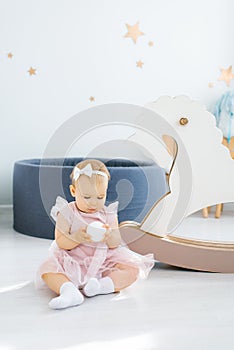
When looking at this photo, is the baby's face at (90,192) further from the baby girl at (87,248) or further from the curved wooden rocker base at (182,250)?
the curved wooden rocker base at (182,250)

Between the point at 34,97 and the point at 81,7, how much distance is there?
523mm

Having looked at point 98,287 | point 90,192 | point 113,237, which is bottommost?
point 98,287

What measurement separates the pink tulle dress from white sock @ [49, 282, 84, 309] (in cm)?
6

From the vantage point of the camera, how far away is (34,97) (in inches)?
115

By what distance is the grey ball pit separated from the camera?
231 cm

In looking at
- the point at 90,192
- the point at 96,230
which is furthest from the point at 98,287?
the point at 90,192

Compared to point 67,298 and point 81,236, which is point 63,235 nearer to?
point 81,236

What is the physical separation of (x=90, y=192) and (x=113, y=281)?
0.87 feet

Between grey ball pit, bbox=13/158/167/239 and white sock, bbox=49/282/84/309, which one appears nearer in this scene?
white sock, bbox=49/282/84/309

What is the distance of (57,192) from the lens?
235 centimetres

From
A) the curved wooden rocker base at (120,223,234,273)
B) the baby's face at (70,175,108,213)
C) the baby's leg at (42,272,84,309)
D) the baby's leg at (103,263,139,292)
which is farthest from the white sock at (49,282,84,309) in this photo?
the curved wooden rocker base at (120,223,234,273)

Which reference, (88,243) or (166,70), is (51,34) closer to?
(166,70)

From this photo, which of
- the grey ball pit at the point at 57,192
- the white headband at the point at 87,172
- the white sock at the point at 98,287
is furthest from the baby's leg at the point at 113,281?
the grey ball pit at the point at 57,192

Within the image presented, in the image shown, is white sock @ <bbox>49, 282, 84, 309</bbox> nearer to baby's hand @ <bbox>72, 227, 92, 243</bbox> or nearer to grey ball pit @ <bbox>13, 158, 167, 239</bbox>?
baby's hand @ <bbox>72, 227, 92, 243</bbox>
